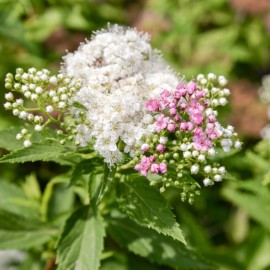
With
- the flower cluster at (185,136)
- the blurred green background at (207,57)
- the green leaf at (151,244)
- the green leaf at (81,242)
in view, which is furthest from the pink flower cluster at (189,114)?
the blurred green background at (207,57)

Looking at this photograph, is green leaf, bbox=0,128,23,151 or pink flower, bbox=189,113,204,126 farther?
green leaf, bbox=0,128,23,151

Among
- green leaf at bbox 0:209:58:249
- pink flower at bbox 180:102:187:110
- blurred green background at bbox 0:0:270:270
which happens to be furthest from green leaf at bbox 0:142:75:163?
blurred green background at bbox 0:0:270:270

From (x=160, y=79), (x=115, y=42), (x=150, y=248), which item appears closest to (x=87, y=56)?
(x=115, y=42)

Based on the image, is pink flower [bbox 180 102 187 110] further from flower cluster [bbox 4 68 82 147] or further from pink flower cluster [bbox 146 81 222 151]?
flower cluster [bbox 4 68 82 147]

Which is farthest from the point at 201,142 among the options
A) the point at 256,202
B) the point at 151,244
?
the point at 256,202

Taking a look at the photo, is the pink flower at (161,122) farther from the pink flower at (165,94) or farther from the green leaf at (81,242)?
the green leaf at (81,242)

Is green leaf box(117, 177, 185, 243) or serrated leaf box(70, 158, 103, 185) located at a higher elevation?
serrated leaf box(70, 158, 103, 185)

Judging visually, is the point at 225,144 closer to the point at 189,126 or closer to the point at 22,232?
the point at 189,126
